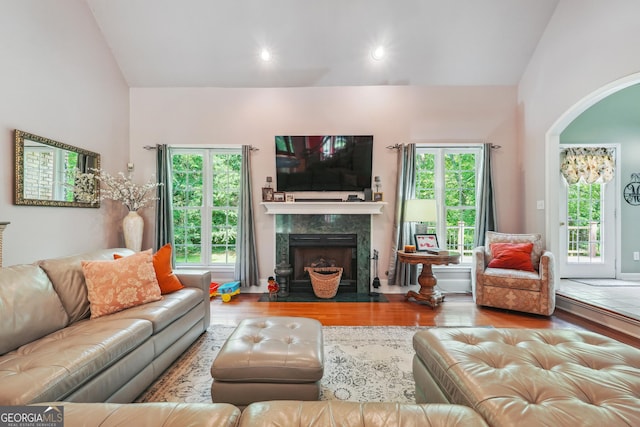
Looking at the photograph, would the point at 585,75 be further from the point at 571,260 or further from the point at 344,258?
the point at 344,258

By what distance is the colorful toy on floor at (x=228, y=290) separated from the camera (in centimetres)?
355

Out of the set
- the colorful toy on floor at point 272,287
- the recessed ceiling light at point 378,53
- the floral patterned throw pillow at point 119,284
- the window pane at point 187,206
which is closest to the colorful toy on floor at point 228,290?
the colorful toy on floor at point 272,287

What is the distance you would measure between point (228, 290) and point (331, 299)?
144 cm

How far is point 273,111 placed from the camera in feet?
13.1

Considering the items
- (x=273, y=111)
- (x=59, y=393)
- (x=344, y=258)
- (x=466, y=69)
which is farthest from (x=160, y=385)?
(x=466, y=69)

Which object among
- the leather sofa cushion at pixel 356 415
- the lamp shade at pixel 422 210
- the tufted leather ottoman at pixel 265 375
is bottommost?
the tufted leather ottoman at pixel 265 375

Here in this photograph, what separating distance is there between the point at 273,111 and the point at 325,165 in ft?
3.83

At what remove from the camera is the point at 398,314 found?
10.1 ft

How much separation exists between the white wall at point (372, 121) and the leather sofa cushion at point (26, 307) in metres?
2.39

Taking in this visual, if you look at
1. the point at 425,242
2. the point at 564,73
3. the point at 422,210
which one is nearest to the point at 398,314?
the point at 425,242

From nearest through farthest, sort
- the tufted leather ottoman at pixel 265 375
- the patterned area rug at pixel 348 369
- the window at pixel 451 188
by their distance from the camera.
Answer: the tufted leather ottoman at pixel 265 375 < the patterned area rug at pixel 348 369 < the window at pixel 451 188

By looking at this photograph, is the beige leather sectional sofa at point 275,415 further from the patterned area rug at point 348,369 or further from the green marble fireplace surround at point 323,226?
the green marble fireplace surround at point 323,226

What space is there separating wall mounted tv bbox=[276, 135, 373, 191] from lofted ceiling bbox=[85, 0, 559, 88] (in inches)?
35.7

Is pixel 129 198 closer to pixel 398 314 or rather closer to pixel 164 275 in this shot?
pixel 164 275
